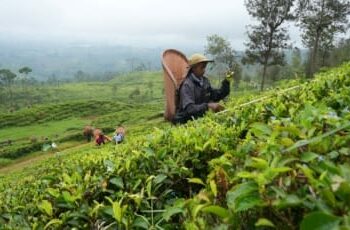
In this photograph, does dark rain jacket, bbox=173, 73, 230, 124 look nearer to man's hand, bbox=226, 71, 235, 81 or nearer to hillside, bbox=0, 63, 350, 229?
man's hand, bbox=226, 71, 235, 81

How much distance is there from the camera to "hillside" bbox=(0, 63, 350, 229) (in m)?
1.62

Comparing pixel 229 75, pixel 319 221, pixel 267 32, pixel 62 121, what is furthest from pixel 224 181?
pixel 62 121

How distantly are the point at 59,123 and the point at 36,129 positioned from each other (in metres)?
2.95

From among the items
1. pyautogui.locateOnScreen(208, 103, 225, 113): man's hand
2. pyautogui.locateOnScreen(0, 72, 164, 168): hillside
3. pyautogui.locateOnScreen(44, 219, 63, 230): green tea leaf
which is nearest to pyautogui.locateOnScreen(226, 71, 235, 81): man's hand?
pyautogui.locateOnScreen(208, 103, 225, 113): man's hand

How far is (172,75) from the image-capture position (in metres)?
8.37

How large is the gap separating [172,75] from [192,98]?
1.32 metres

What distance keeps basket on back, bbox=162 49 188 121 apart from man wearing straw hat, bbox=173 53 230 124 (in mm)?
398

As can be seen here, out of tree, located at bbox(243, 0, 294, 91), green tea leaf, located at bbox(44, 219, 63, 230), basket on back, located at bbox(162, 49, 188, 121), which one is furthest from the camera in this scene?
tree, located at bbox(243, 0, 294, 91)

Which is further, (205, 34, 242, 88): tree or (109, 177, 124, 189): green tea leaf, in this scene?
(205, 34, 242, 88): tree

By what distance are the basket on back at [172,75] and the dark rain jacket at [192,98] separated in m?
0.40

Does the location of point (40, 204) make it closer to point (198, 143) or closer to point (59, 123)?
point (198, 143)

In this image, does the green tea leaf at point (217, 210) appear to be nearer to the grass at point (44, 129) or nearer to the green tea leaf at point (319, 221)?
the green tea leaf at point (319, 221)

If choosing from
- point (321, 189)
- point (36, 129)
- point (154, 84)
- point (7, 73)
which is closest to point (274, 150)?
point (321, 189)

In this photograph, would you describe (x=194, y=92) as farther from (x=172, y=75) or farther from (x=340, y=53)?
(x=340, y=53)
